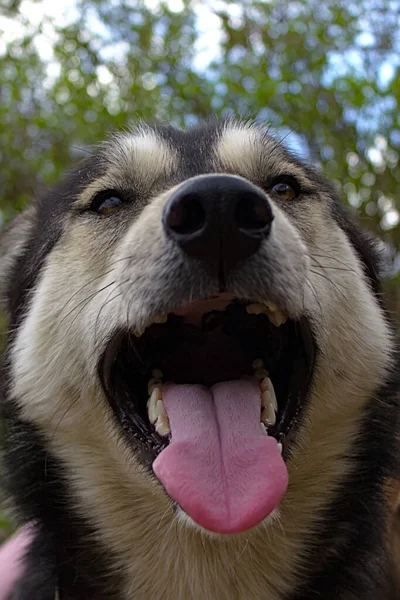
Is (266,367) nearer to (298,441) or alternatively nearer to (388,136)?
(298,441)

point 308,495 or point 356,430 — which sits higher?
point 356,430

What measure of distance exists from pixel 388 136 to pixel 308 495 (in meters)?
4.29

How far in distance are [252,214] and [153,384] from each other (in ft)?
2.41

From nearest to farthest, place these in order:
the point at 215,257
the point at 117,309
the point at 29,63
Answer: the point at 215,257
the point at 117,309
the point at 29,63

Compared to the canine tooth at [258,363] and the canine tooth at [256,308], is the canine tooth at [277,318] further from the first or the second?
the canine tooth at [258,363]

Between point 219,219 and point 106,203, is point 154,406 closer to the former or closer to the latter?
point 219,219

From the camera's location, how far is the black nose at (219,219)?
1640 millimetres

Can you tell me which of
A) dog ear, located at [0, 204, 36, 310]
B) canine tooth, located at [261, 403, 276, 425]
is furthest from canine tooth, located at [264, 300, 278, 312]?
dog ear, located at [0, 204, 36, 310]

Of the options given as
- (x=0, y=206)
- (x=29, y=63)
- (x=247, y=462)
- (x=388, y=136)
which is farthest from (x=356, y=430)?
(x=0, y=206)

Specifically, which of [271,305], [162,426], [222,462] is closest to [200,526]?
[222,462]

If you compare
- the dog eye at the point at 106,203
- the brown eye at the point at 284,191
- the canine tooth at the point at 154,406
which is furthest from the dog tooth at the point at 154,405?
the brown eye at the point at 284,191

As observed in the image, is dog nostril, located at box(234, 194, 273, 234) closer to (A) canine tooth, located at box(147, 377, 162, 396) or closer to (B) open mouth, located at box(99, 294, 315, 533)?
(B) open mouth, located at box(99, 294, 315, 533)

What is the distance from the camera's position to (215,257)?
171 centimetres

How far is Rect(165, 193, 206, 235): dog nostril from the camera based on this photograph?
1.67 meters
